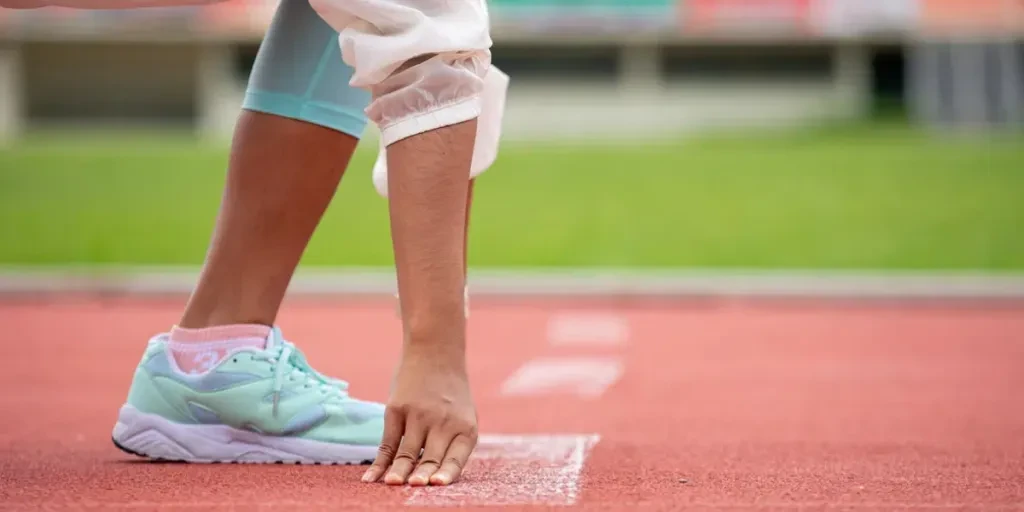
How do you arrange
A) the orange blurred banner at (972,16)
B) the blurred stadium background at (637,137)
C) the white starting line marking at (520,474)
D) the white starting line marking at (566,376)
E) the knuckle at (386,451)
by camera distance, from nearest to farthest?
the white starting line marking at (520,474)
the knuckle at (386,451)
the white starting line marking at (566,376)
the blurred stadium background at (637,137)
the orange blurred banner at (972,16)

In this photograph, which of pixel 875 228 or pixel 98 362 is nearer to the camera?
pixel 98 362

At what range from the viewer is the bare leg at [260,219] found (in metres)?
2.15

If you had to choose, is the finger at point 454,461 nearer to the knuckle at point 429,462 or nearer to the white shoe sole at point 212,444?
the knuckle at point 429,462

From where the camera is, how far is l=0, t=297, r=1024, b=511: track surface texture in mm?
1828

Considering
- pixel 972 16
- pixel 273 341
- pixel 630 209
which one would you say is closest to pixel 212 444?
pixel 273 341

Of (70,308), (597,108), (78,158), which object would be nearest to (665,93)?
(597,108)

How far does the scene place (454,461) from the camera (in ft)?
5.96

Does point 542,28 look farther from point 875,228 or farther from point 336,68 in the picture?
point 336,68

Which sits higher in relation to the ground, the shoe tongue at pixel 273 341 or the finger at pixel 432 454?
the shoe tongue at pixel 273 341

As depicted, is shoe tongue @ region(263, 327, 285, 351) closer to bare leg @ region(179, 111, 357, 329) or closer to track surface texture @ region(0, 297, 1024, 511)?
bare leg @ region(179, 111, 357, 329)

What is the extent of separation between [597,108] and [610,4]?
2018mm

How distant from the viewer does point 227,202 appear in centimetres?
218

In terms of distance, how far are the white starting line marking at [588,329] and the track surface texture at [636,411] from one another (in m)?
0.02

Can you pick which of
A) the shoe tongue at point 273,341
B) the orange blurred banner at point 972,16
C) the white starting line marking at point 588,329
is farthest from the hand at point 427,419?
the orange blurred banner at point 972,16
